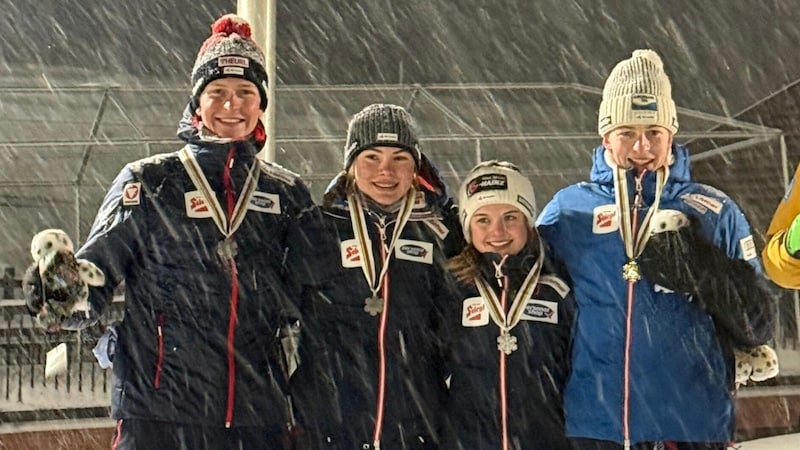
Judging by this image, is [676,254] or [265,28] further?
[265,28]

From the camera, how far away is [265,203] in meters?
2.94

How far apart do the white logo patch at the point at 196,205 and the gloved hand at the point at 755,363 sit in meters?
1.77

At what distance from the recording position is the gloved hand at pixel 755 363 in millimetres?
2805

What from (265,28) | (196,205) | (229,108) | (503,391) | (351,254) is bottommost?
(503,391)

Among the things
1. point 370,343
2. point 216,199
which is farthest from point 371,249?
point 216,199

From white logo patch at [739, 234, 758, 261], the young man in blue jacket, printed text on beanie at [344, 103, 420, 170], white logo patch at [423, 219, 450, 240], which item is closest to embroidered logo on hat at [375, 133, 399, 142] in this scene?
printed text on beanie at [344, 103, 420, 170]

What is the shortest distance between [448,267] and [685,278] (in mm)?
764

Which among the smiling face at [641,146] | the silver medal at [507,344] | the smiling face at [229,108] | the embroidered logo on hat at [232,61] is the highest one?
the embroidered logo on hat at [232,61]

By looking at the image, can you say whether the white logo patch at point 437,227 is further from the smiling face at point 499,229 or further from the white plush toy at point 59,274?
the white plush toy at point 59,274

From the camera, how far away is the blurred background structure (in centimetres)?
951

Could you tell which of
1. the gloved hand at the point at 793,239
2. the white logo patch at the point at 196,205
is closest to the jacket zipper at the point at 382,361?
the white logo patch at the point at 196,205

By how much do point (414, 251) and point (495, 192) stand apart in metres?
0.34

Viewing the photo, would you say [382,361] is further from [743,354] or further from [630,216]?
[743,354]

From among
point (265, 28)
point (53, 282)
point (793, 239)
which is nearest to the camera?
point (53, 282)
